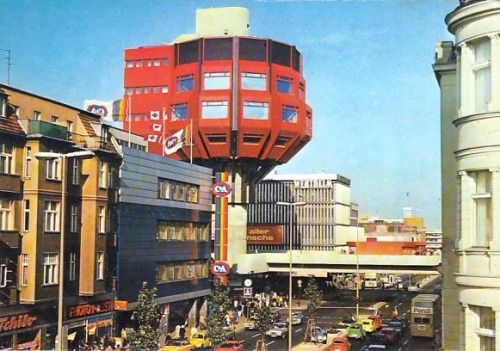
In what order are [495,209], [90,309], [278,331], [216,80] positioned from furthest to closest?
[216,80] → [278,331] → [90,309] → [495,209]

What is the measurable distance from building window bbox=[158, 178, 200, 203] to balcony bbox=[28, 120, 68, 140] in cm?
855

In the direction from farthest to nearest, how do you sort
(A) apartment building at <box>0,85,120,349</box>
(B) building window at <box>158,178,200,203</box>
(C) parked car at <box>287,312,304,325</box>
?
(C) parked car at <box>287,312,304,325</box> → (B) building window at <box>158,178,200,203</box> → (A) apartment building at <box>0,85,120,349</box>

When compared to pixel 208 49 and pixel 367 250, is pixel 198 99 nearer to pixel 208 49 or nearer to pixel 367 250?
pixel 208 49

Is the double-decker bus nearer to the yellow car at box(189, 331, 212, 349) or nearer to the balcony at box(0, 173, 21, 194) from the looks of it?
the yellow car at box(189, 331, 212, 349)

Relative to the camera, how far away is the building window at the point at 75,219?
2902 cm

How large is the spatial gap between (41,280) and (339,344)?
1276 cm

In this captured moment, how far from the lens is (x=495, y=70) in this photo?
12195 millimetres

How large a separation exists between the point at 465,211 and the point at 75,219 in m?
19.6

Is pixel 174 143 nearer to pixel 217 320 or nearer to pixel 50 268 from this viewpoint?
pixel 217 320

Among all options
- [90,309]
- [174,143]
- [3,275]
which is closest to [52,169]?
[3,275]

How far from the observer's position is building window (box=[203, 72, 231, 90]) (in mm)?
52625

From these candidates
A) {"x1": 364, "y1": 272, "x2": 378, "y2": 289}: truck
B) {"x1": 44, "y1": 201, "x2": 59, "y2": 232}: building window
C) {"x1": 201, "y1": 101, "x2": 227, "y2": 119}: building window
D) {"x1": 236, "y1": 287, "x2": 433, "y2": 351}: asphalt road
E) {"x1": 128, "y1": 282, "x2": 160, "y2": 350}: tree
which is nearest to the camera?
{"x1": 128, "y1": 282, "x2": 160, "y2": 350}: tree

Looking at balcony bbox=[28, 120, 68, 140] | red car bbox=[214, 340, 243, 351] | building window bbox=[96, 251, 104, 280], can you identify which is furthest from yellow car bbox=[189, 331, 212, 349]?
balcony bbox=[28, 120, 68, 140]

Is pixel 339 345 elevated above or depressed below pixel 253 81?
below
